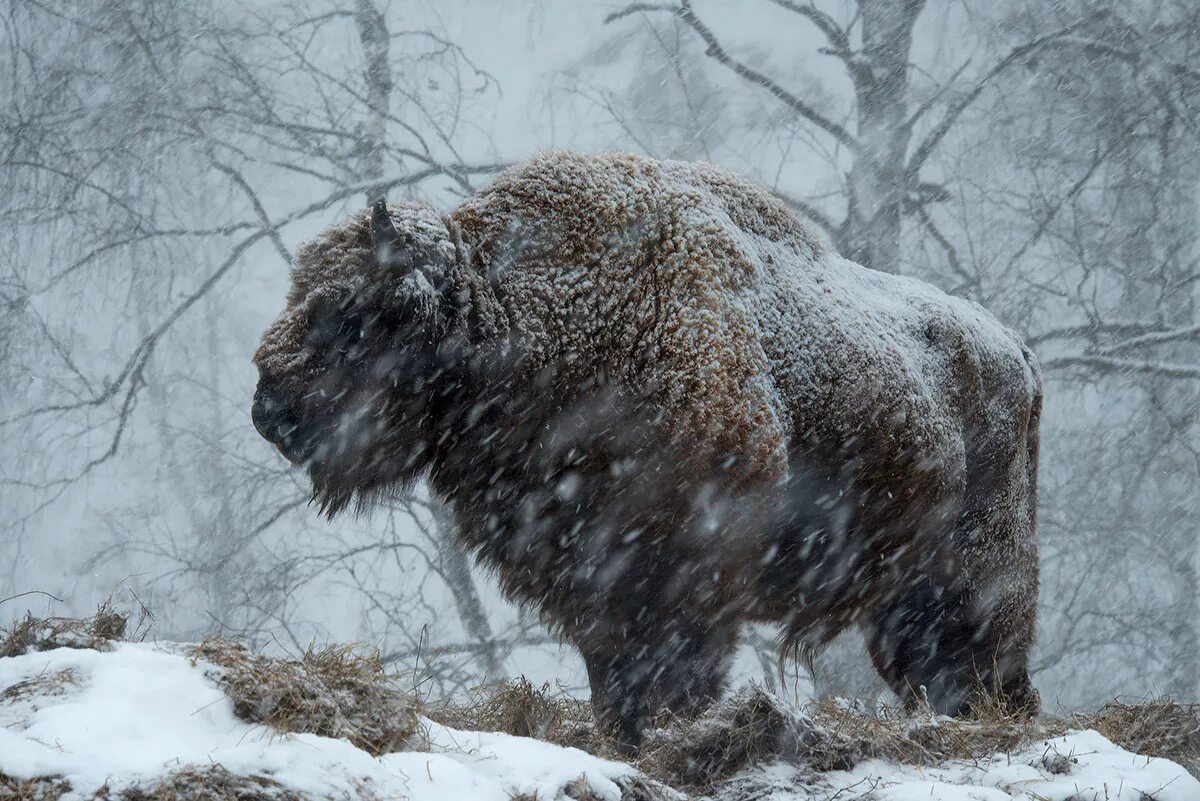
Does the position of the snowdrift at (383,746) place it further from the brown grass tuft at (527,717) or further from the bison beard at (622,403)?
the bison beard at (622,403)

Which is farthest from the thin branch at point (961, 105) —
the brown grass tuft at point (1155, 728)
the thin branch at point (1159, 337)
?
the brown grass tuft at point (1155, 728)

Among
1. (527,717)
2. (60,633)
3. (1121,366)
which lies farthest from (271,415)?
(1121,366)

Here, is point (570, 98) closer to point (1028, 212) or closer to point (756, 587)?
point (1028, 212)

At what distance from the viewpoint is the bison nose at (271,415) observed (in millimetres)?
3305

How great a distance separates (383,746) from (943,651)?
3210mm

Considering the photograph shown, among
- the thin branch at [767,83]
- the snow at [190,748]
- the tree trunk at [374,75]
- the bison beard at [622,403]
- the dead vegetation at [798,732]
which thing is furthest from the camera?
the tree trunk at [374,75]

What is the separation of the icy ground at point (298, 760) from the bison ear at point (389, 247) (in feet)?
4.73

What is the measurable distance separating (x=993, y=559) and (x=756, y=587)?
138 cm

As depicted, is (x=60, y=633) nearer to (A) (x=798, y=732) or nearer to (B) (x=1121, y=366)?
(A) (x=798, y=732)

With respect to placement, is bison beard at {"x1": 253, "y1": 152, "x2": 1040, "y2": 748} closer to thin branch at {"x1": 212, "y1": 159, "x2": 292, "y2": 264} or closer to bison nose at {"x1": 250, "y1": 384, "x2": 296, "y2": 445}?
bison nose at {"x1": 250, "y1": 384, "x2": 296, "y2": 445}

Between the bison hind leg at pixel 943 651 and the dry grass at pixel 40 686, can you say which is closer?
the dry grass at pixel 40 686

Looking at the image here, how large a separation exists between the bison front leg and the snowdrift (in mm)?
279

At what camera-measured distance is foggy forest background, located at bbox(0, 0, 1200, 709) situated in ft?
29.8

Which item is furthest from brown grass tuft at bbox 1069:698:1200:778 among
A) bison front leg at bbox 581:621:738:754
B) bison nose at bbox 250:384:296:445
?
bison nose at bbox 250:384:296:445
